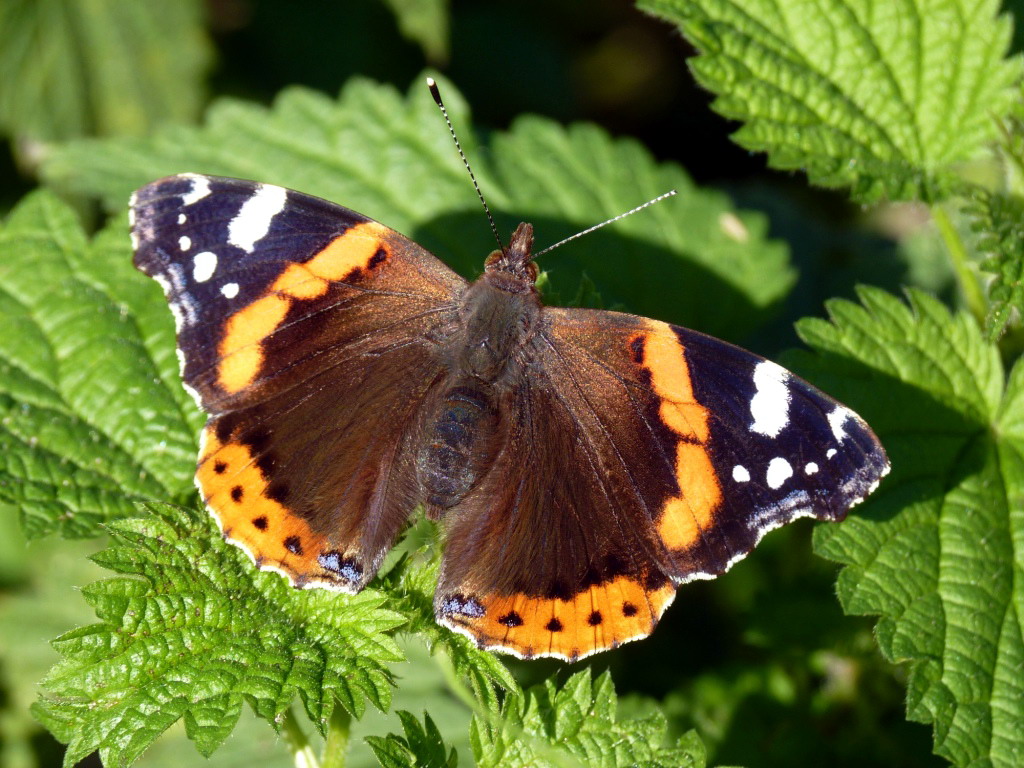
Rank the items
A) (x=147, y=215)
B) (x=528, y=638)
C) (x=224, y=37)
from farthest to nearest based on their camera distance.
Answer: (x=224, y=37) < (x=147, y=215) < (x=528, y=638)

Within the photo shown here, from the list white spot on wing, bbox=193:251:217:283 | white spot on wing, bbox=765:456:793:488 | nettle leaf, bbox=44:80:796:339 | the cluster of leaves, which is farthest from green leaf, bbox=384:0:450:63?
white spot on wing, bbox=765:456:793:488

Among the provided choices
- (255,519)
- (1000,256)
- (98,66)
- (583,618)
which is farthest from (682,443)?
(98,66)

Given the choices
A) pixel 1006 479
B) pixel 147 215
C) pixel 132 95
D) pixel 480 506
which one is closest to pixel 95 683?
pixel 480 506

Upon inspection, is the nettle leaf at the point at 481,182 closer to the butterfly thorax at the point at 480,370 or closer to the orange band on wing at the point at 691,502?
the butterfly thorax at the point at 480,370

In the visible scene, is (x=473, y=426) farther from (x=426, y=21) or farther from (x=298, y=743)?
(x=426, y=21)

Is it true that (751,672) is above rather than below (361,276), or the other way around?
below

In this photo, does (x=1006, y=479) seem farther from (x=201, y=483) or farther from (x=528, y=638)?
(x=201, y=483)

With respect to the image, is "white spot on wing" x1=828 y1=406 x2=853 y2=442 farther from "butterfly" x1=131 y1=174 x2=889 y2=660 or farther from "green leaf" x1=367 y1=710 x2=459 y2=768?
"green leaf" x1=367 y1=710 x2=459 y2=768
